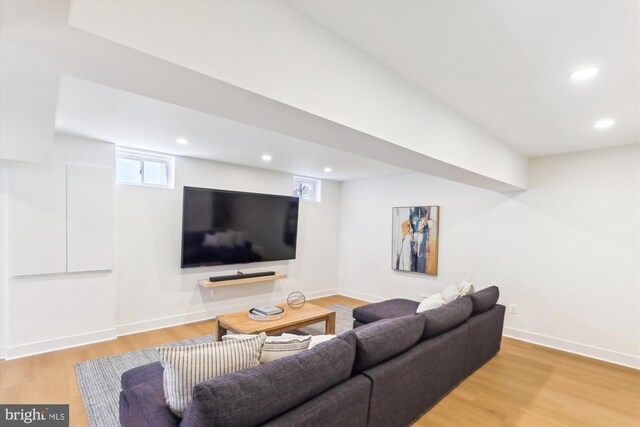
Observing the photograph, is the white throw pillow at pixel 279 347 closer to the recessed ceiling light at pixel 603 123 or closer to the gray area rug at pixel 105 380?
the gray area rug at pixel 105 380

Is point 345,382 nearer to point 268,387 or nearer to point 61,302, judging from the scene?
point 268,387

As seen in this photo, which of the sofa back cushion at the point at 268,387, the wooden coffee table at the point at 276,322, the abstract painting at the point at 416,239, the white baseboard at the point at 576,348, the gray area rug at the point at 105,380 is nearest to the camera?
the sofa back cushion at the point at 268,387

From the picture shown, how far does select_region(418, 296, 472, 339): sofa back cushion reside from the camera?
2.48m

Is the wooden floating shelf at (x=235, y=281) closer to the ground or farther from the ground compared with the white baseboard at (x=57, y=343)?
farther from the ground

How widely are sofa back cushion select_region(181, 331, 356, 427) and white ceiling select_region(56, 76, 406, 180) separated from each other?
2.15 metres

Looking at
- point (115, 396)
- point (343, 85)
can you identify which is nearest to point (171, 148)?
point (115, 396)

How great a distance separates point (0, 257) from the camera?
130 inches

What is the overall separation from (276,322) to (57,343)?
255cm

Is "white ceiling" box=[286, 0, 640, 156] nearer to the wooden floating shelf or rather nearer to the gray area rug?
the gray area rug

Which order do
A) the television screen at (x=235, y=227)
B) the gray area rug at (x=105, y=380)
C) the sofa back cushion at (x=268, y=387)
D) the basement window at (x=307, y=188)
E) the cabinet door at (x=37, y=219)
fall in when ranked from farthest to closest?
1. the basement window at (x=307, y=188)
2. the television screen at (x=235, y=227)
3. the cabinet door at (x=37, y=219)
4. the gray area rug at (x=105, y=380)
5. the sofa back cushion at (x=268, y=387)

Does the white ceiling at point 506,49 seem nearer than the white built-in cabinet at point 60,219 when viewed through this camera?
Yes

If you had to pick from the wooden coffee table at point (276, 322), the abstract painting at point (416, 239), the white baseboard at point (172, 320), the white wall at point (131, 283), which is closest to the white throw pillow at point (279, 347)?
the wooden coffee table at point (276, 322)

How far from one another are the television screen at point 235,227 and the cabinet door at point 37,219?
135cm

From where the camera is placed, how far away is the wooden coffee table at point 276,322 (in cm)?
315
